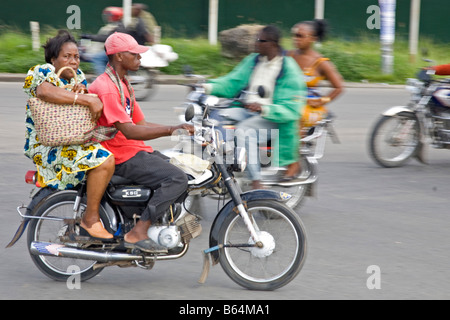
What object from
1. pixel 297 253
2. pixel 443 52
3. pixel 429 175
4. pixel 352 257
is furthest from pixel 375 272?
pixel 443 52

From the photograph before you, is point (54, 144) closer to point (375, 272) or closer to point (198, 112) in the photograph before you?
point (198, 112)

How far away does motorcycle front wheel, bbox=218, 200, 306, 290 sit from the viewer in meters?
5.10

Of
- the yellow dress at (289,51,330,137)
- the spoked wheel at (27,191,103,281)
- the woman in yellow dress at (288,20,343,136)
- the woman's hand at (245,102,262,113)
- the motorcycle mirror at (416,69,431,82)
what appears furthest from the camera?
the motorcycle mirror at (416,69,431,82)

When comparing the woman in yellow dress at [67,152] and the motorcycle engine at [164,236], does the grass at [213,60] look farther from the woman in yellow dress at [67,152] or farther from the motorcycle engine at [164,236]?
the motorcycle engine at [164,236]

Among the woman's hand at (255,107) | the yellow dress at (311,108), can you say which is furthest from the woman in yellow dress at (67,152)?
the yellow dress at (311,108)

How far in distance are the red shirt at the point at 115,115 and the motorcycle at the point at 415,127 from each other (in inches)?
193

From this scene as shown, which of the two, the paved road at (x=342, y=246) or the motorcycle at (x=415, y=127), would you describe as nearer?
the paved road at (x=342, y=246)

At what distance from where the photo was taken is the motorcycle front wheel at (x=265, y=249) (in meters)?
5.10

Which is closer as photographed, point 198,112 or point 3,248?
point 3,248

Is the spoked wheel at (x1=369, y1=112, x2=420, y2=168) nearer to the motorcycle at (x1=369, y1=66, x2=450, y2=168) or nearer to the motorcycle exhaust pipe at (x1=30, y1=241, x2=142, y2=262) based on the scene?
the motorcycle at (x1=369, y1=66, x2=450, y2=168)

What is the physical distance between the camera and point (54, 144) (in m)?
5.03

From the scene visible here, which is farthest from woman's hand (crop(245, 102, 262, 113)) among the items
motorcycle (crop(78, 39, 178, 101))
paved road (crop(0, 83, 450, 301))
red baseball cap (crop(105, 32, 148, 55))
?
motorcycle (crop(78, 39, 178, 101))

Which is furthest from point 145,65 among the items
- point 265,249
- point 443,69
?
point 265,249
